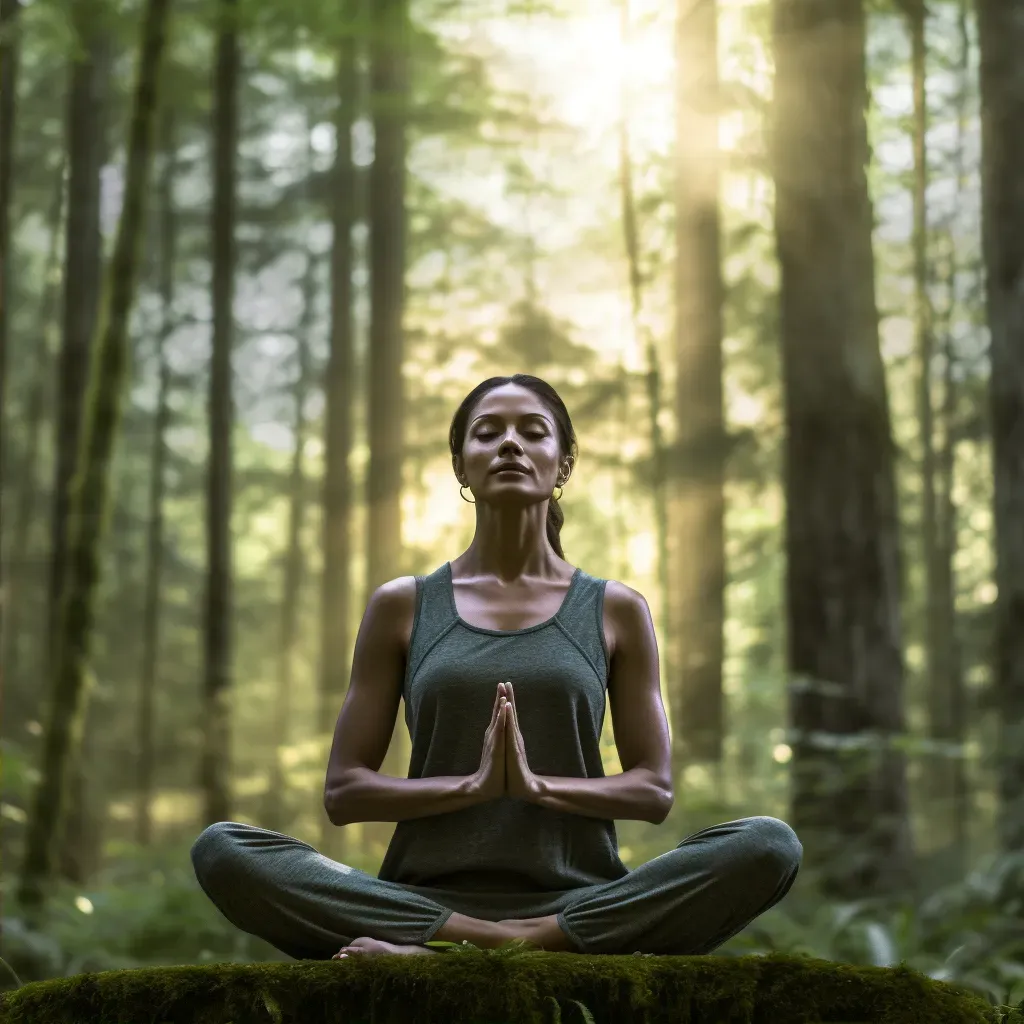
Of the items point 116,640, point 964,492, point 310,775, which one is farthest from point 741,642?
point 310,775

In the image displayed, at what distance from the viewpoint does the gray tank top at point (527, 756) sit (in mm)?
3730

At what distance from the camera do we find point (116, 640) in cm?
2583

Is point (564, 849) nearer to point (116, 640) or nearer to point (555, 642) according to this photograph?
point (555, 642)

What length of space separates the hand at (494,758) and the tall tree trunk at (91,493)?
18.6ft

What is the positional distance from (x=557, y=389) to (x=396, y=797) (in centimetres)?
1094

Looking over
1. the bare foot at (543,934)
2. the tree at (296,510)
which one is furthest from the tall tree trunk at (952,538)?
the bare foot at (543,934)

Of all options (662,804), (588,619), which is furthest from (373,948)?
(588,619)

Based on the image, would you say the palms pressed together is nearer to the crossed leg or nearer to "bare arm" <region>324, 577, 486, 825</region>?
the crossed leg

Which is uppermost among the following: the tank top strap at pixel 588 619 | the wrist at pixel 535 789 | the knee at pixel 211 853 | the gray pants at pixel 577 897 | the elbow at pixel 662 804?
the tank top strap at pixel 588 619

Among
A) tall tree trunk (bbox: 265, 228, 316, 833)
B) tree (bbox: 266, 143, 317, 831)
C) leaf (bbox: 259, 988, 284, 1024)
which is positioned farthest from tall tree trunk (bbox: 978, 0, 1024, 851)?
tall tree trunk (bbox: 265, 228, 316, 833)

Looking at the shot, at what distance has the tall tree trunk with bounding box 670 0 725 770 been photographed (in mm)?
11680

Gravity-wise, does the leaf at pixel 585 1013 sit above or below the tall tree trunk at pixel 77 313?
below

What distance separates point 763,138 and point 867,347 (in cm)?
436

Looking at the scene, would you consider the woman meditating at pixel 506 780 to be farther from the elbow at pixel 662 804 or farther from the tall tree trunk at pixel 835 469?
the tall tree trunk at pixel 835 469
